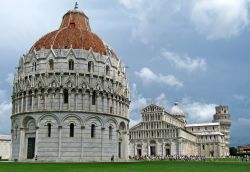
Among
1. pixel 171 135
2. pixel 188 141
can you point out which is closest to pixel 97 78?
pixel 171 135

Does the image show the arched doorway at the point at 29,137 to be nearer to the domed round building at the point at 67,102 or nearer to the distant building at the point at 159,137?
the domed round building at the point at 67,102

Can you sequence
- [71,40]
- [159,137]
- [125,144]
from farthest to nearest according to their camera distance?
[159,137]
[125,144]
[71,40]

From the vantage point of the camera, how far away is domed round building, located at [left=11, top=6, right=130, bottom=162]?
177 feet

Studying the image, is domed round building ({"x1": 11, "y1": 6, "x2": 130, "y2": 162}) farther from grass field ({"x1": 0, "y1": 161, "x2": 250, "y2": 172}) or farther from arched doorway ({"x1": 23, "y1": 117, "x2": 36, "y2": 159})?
grass field ({"x1": 0, "y1": 161, "x2": 250, "y2": 172})

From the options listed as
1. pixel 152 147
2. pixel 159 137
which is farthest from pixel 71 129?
pixel 152 147

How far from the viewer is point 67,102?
54.7m

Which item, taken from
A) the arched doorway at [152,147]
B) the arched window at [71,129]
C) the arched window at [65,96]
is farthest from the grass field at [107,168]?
the arched doorway at [152,147]

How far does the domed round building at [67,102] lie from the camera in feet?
177

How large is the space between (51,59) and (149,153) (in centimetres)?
7837

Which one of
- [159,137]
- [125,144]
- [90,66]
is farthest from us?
[159,137]

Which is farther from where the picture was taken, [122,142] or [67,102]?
[122,142]

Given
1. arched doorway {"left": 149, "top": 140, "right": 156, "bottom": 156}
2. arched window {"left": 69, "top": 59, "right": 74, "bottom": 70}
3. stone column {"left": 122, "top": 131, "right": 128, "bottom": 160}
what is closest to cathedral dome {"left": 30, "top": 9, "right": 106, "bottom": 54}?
arched window {"left": 69, "top": 59, "right": 74, "bottom": 70}

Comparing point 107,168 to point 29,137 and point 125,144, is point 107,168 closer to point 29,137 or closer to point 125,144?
point 29,137

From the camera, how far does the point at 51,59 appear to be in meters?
56.9
